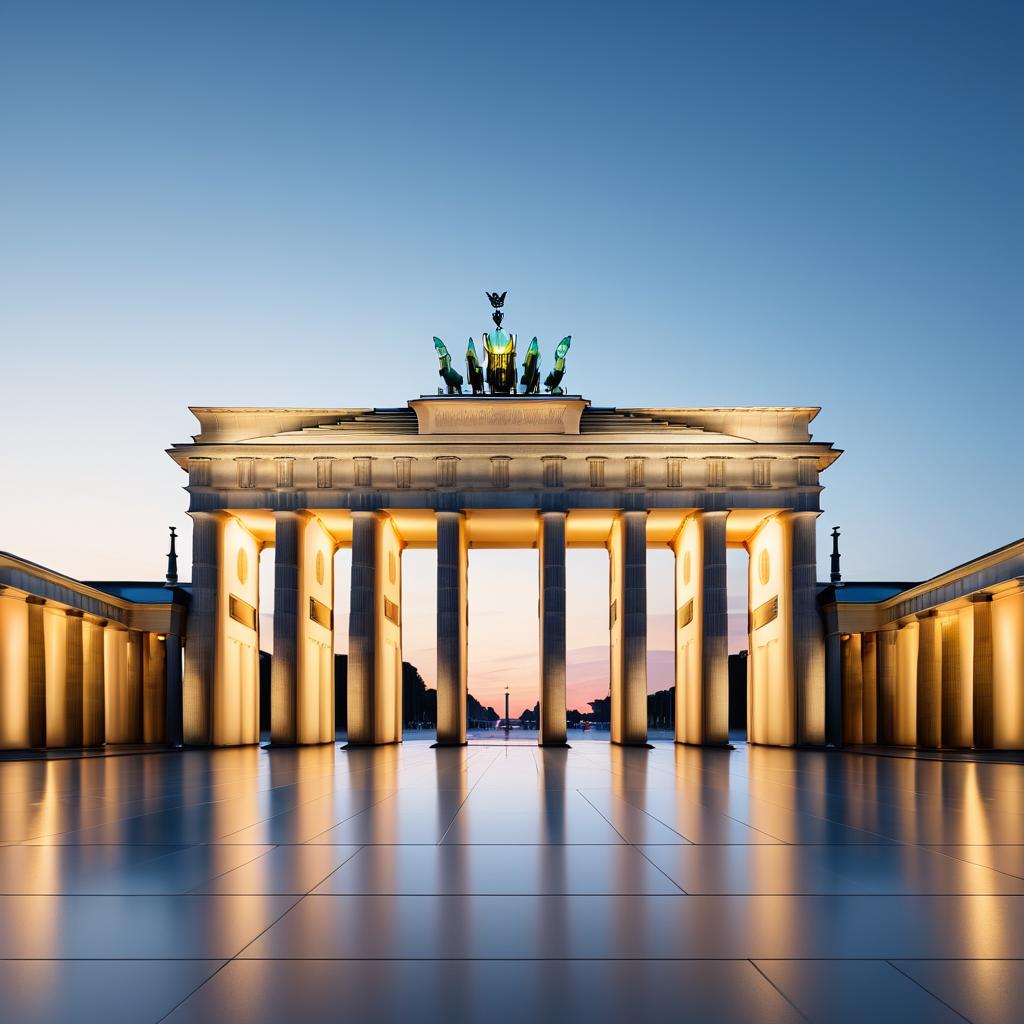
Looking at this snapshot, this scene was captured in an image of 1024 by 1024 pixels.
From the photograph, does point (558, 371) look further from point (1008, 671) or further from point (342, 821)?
point (342, 821)

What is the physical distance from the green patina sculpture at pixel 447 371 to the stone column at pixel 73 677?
20.6 metres

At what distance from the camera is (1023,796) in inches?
724

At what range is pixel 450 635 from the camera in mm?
47344

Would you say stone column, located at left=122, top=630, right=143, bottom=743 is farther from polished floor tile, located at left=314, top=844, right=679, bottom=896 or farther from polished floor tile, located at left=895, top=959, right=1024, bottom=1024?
polished floor tile, located at left=895, top=959, right=1024, bottom=1024

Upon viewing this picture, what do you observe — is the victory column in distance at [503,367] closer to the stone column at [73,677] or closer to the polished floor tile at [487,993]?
the stone column at [73,677]

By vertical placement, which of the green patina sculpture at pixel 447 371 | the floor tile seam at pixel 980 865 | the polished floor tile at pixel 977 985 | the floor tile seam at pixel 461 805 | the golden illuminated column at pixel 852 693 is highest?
the green patina sculpture at pixel 447 371

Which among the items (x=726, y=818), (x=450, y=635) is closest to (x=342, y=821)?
(x=726, y=818)

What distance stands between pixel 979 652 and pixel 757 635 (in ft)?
49.6

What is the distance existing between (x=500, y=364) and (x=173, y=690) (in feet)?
76.3

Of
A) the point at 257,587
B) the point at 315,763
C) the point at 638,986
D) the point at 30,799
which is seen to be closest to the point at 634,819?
the point at 638,986

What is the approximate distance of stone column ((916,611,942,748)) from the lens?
139 feet

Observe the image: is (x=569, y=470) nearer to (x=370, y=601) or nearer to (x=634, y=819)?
(x=370, y=601)

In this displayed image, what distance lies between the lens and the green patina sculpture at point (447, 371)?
5000cm

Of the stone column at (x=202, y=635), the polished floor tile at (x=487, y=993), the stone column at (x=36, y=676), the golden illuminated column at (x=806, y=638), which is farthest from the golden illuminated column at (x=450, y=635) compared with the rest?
the polished floor tile at (x=487, y=993)
